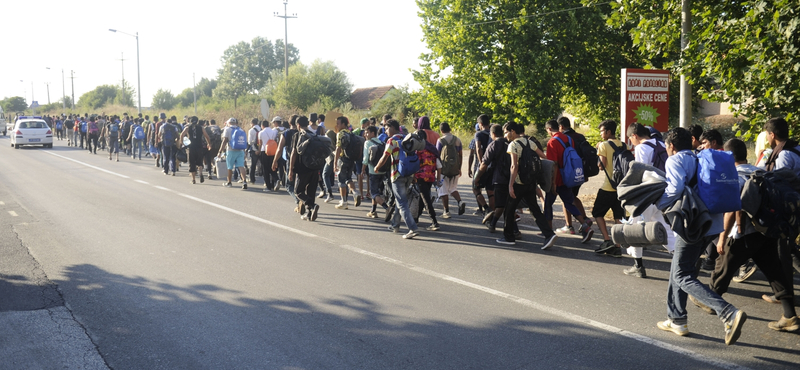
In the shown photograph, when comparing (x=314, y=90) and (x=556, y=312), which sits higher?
(x=314, y=90)

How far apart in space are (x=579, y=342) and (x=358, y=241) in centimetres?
453

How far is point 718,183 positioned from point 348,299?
3.33 metres

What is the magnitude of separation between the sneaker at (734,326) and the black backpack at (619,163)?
2669mm

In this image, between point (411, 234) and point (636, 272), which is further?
point (411, 234)

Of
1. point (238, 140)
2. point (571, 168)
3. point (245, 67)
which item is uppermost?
point (245, 67)

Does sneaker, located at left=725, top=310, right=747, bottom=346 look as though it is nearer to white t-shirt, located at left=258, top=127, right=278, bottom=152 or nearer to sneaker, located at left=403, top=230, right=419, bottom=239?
sneaker, located at left=403, top=230, right=419, bottom=239

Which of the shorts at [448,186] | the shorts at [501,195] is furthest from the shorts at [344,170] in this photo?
the shorts at [501,195]

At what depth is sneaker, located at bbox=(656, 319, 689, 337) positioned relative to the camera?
194 inches

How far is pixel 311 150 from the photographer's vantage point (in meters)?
10.5

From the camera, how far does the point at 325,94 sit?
54719 mm

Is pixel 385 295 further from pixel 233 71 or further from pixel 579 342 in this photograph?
pixel 233 71

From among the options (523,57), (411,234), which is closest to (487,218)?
(411,234)

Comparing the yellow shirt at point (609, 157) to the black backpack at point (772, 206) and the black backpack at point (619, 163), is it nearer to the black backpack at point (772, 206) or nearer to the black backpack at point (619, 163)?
the black backpack at point (619, 163)

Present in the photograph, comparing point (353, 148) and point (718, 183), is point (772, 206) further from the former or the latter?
point (353, 148)
